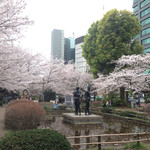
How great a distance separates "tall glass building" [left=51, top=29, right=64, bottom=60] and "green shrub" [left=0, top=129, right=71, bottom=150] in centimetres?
11769

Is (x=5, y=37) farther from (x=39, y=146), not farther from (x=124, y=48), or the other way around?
(x=124, y=48)

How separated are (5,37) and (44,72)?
74.3 feet

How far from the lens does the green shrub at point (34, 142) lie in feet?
15.4

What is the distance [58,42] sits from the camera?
124 metres

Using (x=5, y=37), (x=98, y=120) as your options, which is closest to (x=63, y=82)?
(x=98, y=120)

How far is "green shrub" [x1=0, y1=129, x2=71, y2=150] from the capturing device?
185 inches

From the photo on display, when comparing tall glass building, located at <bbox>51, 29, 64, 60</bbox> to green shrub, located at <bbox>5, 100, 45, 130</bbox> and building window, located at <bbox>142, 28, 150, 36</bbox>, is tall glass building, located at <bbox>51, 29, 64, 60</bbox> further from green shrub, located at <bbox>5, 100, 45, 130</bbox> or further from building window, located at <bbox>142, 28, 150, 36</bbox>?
green shrub, located at <bbox>5, 100, 45, 130</bbox>

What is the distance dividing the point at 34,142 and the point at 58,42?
123m

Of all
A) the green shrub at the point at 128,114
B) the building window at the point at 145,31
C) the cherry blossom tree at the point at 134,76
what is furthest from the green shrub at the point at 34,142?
the building window at the point at 145,31

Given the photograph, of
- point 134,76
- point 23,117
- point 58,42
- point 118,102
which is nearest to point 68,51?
point 58,42

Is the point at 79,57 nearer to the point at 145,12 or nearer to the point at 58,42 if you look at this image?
the point at 58,42

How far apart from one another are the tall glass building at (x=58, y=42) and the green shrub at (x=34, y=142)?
386 feet

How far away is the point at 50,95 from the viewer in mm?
28969

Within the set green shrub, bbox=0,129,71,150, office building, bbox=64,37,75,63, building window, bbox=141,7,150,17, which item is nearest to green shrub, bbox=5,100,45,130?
green shrub, bbox=0,129,71,150
